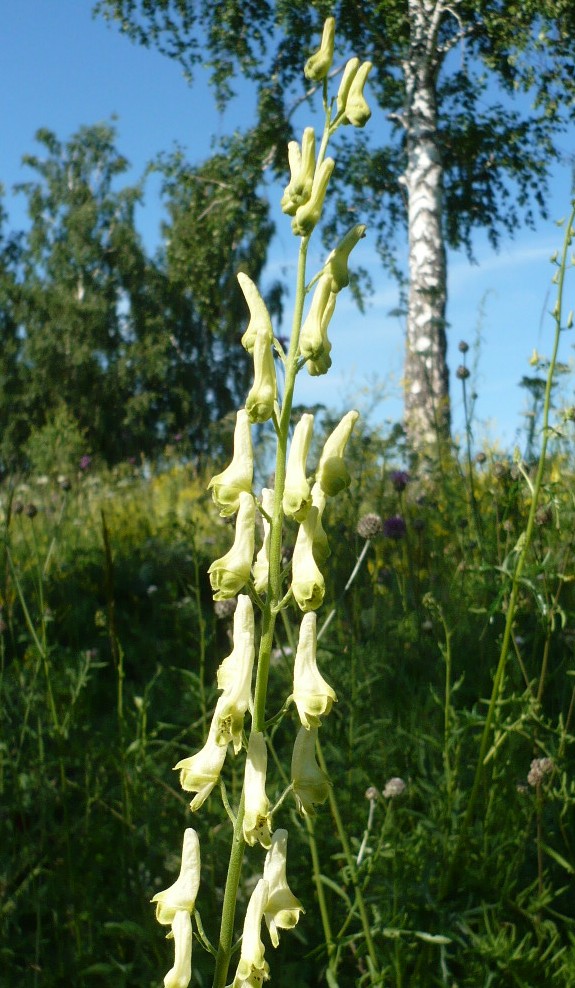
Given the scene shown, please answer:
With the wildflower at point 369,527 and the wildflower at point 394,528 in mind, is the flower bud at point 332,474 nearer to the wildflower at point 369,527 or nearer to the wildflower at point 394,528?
the wildflower at point 369,527

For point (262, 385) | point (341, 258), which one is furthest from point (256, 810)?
point (341, 258)

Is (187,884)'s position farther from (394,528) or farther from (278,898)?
(394,528)

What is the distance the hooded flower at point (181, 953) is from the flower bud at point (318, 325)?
2.98 feet

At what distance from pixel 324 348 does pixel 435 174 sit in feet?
43.2

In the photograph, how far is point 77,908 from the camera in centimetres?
247

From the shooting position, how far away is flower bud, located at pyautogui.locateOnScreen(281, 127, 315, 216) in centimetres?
142

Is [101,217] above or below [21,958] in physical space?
above

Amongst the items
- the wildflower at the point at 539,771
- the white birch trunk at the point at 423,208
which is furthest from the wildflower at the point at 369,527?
the white birch trunk at the point at 423,208

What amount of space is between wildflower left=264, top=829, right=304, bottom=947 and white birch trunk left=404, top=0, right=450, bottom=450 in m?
10.8

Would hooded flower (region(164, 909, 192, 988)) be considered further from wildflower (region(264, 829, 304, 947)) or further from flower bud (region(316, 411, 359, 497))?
flower bud (region(316, 411, 359, 497))

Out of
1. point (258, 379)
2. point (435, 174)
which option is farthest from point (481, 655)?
point (435, 174)

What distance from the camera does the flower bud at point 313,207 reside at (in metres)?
1.39

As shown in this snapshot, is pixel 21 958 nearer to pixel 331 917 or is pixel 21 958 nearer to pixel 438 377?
pixel 331 917

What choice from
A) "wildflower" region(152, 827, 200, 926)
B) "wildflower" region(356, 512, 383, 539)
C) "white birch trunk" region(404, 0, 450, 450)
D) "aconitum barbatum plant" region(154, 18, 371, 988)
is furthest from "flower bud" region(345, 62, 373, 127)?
"white birch trunk" region(404, 0, 450, 450)
